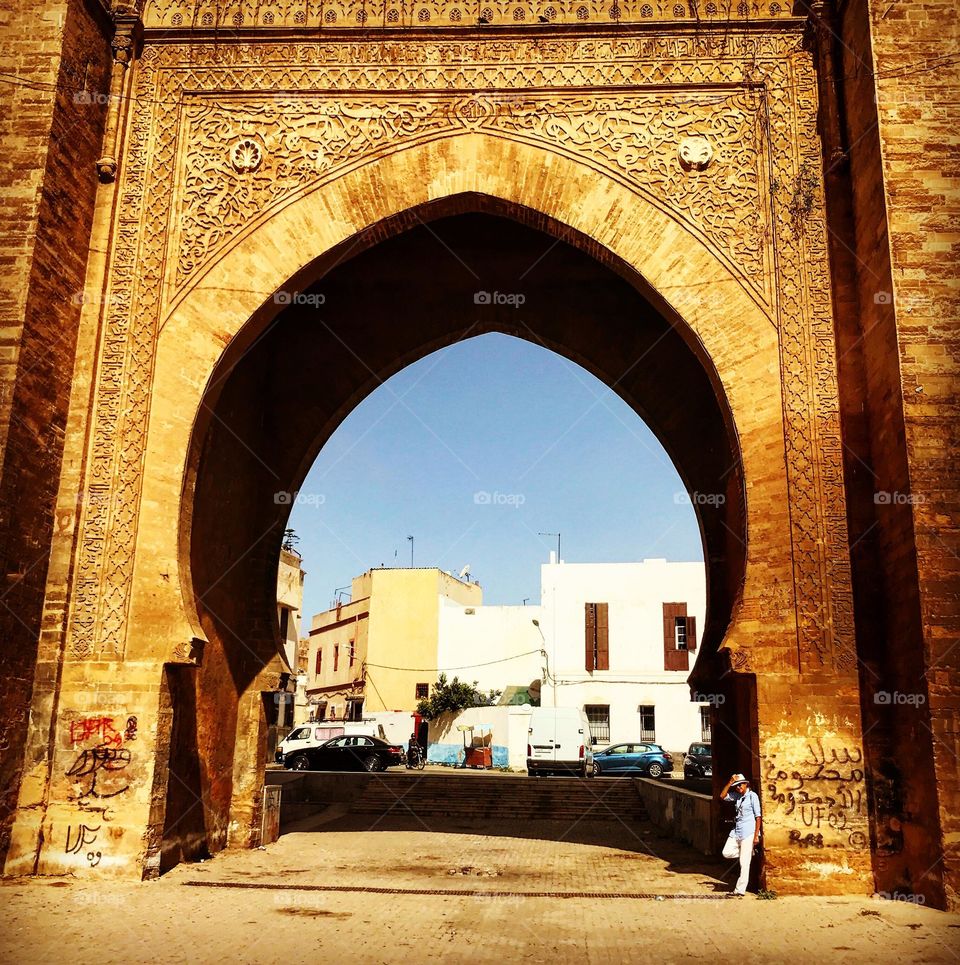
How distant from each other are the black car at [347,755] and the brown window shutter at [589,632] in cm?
689

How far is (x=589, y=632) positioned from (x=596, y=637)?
0.24 meters

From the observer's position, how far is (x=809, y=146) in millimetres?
8789

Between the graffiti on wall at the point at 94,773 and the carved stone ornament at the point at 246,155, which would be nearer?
the graffiti on wall at the point at 94,773

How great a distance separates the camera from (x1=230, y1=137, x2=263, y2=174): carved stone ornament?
9008 millimetres

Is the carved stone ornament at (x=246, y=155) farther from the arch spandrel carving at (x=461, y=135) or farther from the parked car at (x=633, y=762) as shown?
the parked car at (x=633, y=762)

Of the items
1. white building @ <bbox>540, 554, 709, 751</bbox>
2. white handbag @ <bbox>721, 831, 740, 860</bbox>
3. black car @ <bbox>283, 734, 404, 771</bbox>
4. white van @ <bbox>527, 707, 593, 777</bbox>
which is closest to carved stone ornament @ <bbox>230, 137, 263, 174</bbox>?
white handbag @ <bbox>721, 831, 740, 860</bbox>

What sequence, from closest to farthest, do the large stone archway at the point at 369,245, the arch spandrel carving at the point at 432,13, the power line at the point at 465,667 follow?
1. the large stone archway at the point at 369,245
2. the arch spandrel carving at the point at 432,13
3. the power line at the point at 465,667

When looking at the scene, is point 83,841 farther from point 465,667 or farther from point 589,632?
point 465,667

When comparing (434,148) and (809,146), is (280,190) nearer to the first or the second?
(434,148)

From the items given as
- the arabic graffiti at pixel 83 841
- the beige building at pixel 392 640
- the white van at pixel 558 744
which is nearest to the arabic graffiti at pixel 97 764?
the arabic graffiti at pixel 83 841

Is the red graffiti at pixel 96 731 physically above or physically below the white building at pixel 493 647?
below

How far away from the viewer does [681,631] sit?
26.4 metres

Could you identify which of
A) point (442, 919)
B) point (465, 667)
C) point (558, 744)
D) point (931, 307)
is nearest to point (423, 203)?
point (931, 307)

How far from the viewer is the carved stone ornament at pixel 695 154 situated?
8812 mm
